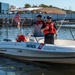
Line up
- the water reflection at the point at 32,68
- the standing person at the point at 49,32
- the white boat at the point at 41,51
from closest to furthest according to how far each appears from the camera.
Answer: the water reflection at the point at 32,68, the white boat at the point at 41,51, the standing person at the point at 49,32

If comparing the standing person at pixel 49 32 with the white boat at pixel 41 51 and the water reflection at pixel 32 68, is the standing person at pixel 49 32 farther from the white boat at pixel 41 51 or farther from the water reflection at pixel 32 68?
the water reflection at pixel 32 68

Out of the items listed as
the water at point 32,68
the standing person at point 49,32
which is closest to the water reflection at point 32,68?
the water at point 32,68

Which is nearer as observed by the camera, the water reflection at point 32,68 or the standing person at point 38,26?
the water reflection at point 32,68

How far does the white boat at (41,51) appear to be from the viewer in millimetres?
10930

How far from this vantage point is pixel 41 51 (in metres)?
11.4

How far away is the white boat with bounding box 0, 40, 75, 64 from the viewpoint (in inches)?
430

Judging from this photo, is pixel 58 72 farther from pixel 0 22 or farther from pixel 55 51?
pixel 0 22

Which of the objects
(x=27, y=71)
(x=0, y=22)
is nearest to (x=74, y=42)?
(x=27, y=71)

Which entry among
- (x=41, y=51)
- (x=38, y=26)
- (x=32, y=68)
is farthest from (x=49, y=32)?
(x=32, y=68)

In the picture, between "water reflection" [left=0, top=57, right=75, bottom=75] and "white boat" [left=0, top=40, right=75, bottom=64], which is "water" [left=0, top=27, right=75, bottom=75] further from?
"white boat" [left=0, top=40, right=75, bottom=64]

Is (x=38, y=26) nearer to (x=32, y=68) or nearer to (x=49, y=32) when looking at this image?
(x=49, y=32)

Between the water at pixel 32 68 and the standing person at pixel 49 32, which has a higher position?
the standing person at pixel 49 32

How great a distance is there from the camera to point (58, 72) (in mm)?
10781

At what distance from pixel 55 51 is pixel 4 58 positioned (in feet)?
10.5
